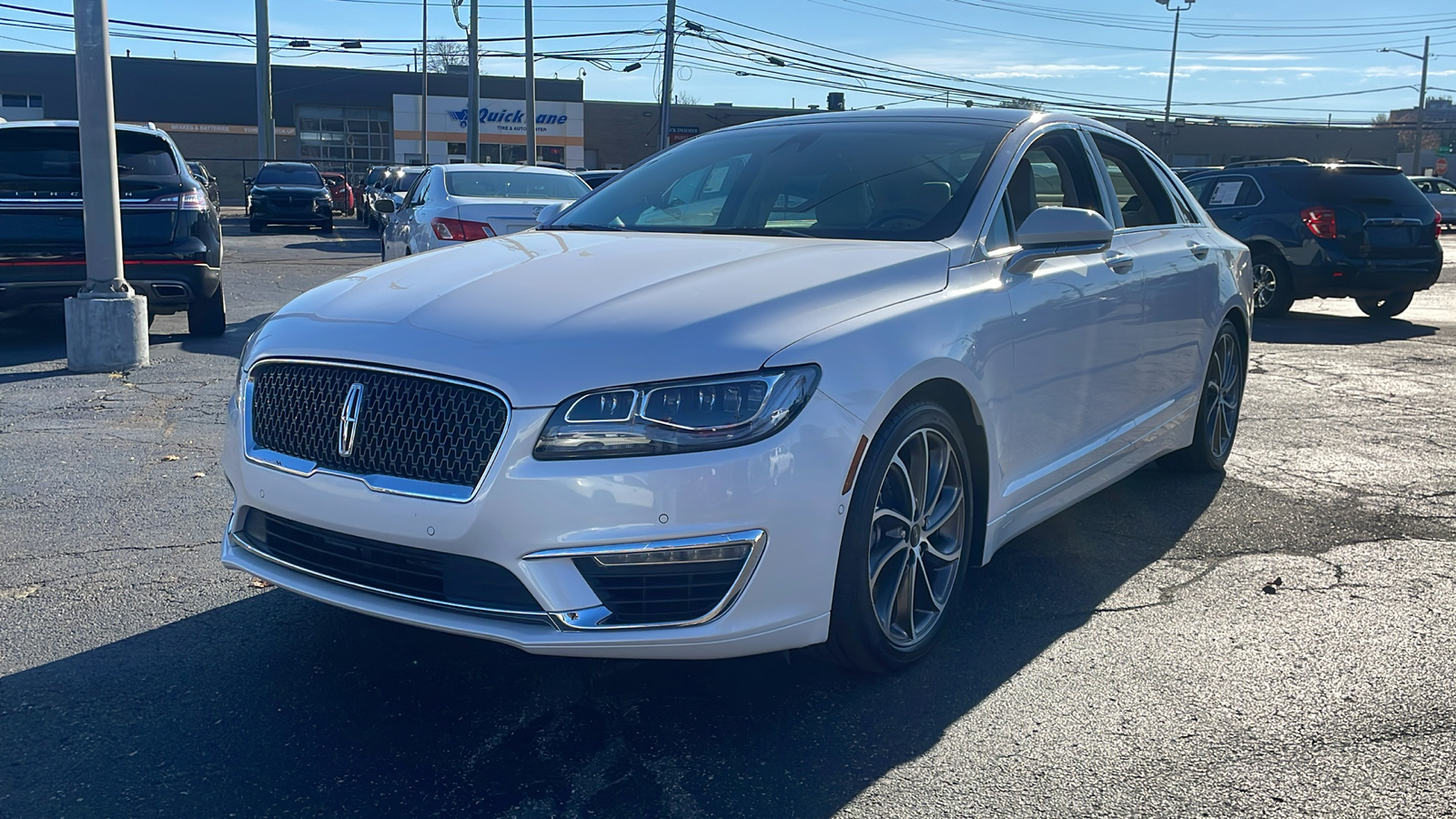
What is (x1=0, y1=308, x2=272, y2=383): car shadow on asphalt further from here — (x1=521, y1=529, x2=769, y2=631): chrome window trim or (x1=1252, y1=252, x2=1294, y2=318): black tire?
(x1=1252, y1=252, x2=1294, y2=318): black tire

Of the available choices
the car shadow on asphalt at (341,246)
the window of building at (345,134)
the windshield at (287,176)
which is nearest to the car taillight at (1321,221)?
the car shadow on asphalt at (341,246)

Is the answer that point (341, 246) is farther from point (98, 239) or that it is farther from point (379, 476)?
point (379, 476)

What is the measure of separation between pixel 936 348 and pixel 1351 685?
1501mm

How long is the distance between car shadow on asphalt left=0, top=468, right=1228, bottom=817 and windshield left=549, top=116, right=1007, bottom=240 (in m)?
1.33

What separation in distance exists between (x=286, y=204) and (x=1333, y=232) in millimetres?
23151

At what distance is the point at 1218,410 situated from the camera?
5910mm

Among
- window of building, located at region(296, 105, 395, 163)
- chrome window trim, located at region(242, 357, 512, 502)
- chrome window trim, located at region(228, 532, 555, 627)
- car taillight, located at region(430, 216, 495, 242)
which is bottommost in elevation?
chrome window trim, located at region(228, 532, 555, 627)

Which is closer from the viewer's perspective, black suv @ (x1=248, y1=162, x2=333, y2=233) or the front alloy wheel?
the front alloy wheel

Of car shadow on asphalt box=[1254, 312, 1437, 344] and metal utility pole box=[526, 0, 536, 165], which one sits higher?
metal utility pole box=[526, 0, 536, 165]

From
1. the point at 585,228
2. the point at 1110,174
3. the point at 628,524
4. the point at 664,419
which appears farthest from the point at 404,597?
the point at 1110,174

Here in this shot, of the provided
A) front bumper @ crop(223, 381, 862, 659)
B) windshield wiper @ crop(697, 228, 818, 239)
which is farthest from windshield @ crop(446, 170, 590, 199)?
front bumper @ crop(223, 381, 862, 659)

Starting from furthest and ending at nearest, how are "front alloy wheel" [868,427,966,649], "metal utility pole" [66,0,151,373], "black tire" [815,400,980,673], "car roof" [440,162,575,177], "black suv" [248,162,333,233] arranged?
1. "black suv" [248,162,333,233]
2. "car roof" [440,162,575,177]
3. "metal utility pole" [66,0,151,373]
4. "front alloy wheel" [868,427,966,649]
5. "black tire" [815,400,980,673]

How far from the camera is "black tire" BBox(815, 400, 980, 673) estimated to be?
3158 mm

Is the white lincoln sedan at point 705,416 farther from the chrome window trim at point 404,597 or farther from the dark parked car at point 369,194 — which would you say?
the dark parked car at point 369,194
